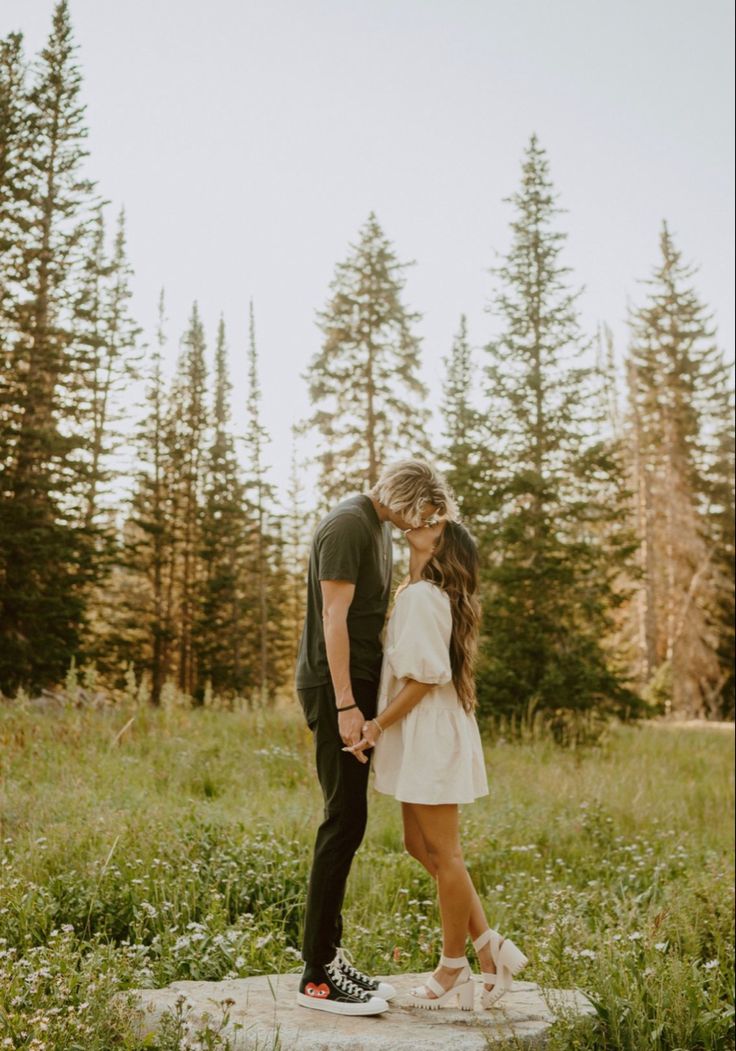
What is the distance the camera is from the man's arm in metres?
3.98

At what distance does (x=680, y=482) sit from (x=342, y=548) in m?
33.7

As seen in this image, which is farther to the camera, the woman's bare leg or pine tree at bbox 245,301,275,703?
pine tree at bbox 245,301,275,703

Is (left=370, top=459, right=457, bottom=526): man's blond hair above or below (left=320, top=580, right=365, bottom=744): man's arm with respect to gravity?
above

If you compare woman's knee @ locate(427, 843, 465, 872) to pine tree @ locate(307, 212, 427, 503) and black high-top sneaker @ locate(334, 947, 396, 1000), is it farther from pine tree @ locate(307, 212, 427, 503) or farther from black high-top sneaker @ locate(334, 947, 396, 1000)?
pine tree @ locate(307, 212, 427, 503)

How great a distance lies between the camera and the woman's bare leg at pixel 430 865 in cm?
425

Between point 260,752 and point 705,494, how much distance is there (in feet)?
100

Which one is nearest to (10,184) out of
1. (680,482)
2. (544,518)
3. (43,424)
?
(43,424)

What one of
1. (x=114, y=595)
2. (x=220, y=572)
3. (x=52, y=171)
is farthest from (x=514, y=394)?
(x=114, y=595)

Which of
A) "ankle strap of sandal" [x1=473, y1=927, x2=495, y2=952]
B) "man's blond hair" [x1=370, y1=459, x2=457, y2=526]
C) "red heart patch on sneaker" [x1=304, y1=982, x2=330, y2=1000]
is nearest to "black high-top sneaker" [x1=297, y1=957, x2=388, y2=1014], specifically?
"red heart patch on sneaker" [x1=304, y1=982, x2=330, y2=1000]

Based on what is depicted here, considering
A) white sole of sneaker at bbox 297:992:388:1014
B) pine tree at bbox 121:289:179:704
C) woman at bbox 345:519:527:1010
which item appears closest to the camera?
white sole of sneaker at bbox 297:992:388:1014

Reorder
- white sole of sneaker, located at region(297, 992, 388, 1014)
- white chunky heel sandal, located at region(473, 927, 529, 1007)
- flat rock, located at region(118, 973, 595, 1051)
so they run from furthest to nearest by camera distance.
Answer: white chunky heel sandal, located at region(473, 927, 529, 1007) → white sole of sneaker, located at region(297, 992, 388, 1014) → flat rock, located at region(118, 973, 595, 1051)

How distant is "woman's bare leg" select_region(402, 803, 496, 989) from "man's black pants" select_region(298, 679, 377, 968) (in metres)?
0.29

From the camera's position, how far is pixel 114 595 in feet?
117

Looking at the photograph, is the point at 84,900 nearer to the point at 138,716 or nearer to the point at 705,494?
the point at 138,716
